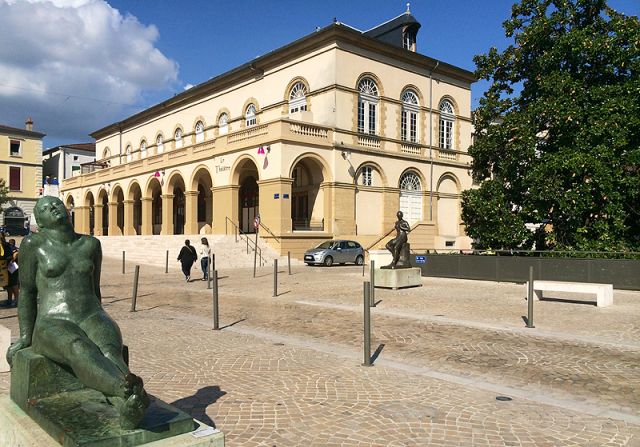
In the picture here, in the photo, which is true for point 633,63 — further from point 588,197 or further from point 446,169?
point 446,169

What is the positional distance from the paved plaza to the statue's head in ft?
7.05

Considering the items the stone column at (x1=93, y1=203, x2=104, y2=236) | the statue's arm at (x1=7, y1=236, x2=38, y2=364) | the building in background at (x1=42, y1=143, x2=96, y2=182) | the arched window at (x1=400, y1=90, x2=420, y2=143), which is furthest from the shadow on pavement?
the building in background at (x1=42, y1=143, x2=96, y2=182)

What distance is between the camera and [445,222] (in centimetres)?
3734

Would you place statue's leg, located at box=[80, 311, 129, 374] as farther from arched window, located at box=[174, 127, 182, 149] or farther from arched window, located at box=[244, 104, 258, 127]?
arched window, located at box=[174, 127, 182, 149]

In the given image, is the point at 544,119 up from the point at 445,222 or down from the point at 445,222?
up

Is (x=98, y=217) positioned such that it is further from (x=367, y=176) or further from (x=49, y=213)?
(x=49, y=213)

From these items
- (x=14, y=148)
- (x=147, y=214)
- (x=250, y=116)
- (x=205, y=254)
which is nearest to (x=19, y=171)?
(x=14, y=148)

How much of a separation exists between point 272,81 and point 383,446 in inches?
1294

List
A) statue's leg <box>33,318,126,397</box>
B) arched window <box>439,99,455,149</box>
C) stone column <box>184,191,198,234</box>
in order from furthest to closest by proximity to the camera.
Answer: arched window <box>439,99,455,149</box> < stone column <box>184,191,198,234</box> < statue's leg <box>33,318,126,397</box>

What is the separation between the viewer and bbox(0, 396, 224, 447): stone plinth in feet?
8.81

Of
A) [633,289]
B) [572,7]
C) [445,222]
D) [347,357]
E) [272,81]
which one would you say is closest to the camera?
[347,357]

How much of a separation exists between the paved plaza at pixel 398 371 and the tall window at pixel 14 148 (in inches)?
2208

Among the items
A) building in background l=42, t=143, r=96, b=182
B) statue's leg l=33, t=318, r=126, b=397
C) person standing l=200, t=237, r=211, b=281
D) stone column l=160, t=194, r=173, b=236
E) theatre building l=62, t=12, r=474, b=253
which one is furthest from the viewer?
building in background l=42, t=143, r=96, b=182

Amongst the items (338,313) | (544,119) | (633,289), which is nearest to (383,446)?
(338,313)
